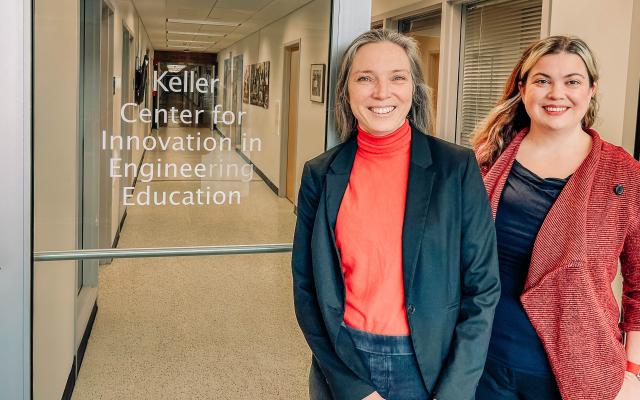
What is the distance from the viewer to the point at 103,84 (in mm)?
1793

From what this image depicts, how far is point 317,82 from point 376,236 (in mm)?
746

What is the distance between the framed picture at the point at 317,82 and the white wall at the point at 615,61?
1.26 metres

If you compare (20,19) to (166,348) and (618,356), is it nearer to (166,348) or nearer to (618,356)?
(166,348)

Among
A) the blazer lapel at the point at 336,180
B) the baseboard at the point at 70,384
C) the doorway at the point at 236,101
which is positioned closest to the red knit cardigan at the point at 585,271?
the blazer lapel at the point at 336,180

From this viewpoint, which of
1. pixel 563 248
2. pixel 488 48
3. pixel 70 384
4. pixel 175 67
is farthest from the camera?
pixel 488 48

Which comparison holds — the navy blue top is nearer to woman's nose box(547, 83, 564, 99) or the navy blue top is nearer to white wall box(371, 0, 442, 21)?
woman's nose box(547, 83, 564, 99)

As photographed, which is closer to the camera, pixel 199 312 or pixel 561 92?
pixel 561 92

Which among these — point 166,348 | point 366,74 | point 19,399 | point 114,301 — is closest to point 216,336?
point 166,348

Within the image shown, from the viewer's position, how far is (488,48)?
3791 millimetres

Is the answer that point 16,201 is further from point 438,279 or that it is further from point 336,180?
point 438,279

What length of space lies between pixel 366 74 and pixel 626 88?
5.26 feet

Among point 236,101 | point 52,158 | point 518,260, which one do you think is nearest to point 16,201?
point 52,158

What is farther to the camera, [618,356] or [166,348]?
[166,348]

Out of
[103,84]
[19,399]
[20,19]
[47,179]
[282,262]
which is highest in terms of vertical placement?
[20,19]
